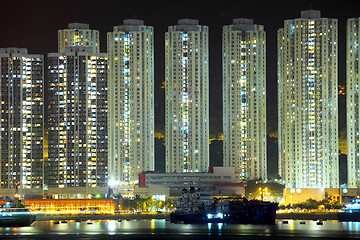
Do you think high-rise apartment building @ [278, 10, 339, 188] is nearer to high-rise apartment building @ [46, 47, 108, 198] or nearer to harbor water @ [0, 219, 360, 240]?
harbor water @ [0, 219, 360, 240]

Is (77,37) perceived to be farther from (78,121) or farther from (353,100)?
(353,100)

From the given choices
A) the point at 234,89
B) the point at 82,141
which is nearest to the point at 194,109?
the point at 234,89

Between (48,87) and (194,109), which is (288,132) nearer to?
(194,109)

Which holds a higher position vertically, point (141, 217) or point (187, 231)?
point (187, 231)

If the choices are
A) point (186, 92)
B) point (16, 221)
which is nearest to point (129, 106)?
point (186, 92)

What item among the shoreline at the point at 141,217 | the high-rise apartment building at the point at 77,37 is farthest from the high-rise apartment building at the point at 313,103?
the high-rise apartment building at the point at 77,37

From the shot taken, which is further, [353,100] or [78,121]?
[78,121]
